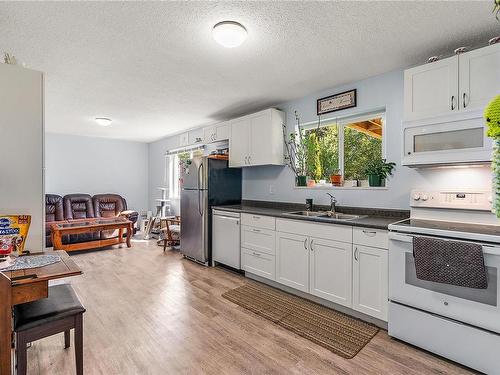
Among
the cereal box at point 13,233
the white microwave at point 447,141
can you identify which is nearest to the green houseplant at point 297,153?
the white microwave at point 447,141

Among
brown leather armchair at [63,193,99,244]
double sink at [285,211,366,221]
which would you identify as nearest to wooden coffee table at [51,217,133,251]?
brown leather armchair at [63,193,99,244]

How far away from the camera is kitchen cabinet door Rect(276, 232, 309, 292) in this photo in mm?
2836

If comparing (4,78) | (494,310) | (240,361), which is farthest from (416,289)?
(4,78)

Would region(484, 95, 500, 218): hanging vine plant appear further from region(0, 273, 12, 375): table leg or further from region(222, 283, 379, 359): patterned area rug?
region(0, 273, 12, 375): table leg

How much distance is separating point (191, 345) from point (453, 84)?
2.90 metres

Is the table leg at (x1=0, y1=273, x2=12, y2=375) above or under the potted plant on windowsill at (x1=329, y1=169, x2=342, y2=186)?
under

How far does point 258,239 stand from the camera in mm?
3379

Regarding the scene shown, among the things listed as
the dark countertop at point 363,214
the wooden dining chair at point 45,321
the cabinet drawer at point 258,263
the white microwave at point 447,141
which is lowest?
the cabinet drawer at point 258,263

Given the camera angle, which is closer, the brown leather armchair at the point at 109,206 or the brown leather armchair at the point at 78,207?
the brown leather armchair at the point at 78,207

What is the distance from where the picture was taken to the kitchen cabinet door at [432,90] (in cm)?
212

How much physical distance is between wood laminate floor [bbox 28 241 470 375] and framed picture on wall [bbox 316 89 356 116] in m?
2.37

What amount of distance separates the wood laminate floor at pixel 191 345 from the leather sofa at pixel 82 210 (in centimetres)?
207

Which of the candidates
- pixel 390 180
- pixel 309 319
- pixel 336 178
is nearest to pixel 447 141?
pixel 390 180

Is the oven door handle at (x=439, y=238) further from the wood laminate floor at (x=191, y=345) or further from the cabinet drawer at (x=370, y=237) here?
the wood laminate floor at (x=191, y=345)
